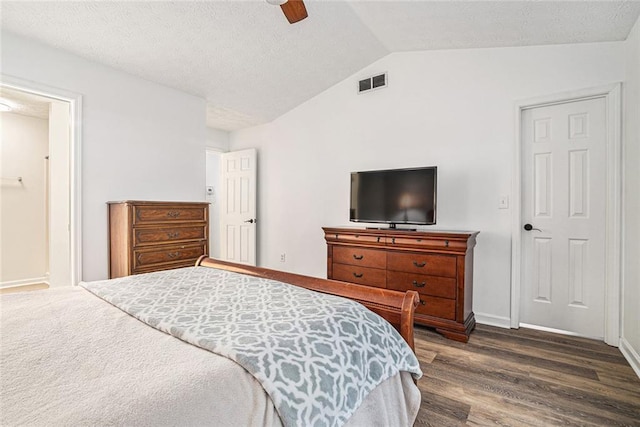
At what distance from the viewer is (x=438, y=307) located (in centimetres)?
272

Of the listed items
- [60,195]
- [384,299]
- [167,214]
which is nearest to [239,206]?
[167,214]

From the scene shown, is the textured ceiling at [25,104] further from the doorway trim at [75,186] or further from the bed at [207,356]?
the bed at [207,356]

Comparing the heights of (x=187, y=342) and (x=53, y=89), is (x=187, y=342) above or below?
below

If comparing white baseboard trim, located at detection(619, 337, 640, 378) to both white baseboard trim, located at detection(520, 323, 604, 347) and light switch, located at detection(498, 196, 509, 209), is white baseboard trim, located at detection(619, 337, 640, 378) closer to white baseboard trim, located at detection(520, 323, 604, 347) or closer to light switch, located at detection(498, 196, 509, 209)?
white baseboard trim, located at detection(520, 323, 604, 347)

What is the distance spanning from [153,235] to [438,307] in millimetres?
2693

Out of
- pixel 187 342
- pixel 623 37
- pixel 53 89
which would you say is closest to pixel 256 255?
pixel 53 89

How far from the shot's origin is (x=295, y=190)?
4461 millimetres

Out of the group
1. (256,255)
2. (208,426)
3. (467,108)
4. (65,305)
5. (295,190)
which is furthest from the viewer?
(256,255)

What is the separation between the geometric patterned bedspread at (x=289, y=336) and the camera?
85 centimetres

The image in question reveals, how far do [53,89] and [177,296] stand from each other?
2.57 meters

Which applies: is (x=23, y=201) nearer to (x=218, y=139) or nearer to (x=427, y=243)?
(x=218, y=139)

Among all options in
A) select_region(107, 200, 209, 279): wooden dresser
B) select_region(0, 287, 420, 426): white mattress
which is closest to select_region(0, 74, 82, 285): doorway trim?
select_region(107, 200, 209, 279): wooden dresser

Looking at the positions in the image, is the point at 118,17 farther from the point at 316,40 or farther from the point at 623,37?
the point at 623,37

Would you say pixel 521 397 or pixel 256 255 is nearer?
pixel 521 397
